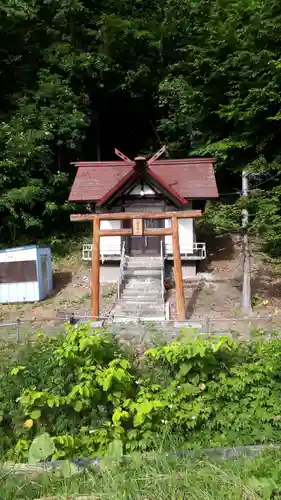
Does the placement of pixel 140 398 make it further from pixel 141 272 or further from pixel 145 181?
pixel 145 181

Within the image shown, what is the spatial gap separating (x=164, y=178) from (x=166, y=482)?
13507 millimetres

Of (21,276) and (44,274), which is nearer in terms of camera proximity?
(21,276)

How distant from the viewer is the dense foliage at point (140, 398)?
16.5 ft

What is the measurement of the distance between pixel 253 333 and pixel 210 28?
63.6ft

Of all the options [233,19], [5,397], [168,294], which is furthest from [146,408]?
[233,19]

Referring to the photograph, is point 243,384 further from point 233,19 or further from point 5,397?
point 233,19

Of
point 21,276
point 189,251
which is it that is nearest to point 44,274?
point 21,276

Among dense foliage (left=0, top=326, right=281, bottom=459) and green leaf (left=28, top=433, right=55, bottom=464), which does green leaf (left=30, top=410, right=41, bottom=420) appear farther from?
green leaf (left=28, top=433, right=55, bottom=464)

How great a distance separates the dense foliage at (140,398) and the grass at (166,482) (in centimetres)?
50

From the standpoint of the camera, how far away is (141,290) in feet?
44.7

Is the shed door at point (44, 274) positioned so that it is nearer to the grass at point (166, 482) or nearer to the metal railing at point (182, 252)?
the metal railing at point (182, 252)

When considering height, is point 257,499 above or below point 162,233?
A: below

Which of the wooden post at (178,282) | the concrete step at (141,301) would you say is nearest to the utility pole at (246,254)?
the wooden post at (178,282)

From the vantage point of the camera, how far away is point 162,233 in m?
12.5
